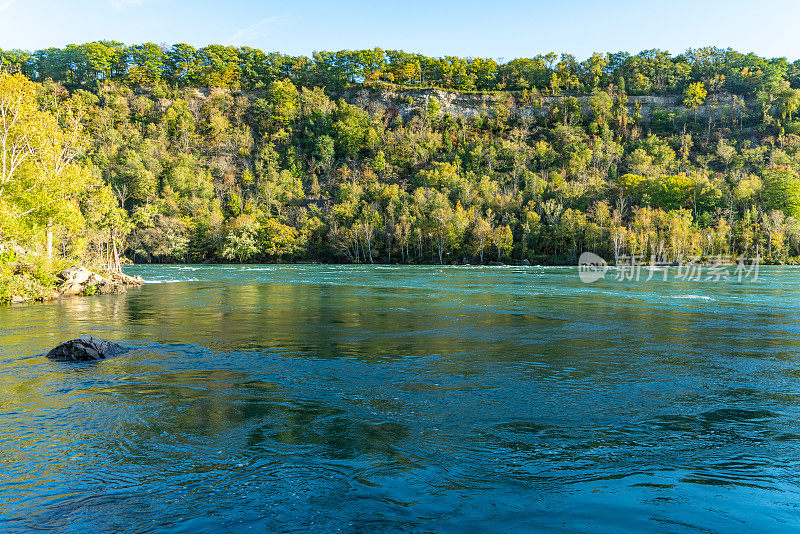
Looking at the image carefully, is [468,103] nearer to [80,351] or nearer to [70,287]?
[70,287]

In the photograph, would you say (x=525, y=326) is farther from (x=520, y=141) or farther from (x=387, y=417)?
(x=520, y=141)

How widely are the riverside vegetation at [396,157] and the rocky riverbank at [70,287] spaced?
0.34m

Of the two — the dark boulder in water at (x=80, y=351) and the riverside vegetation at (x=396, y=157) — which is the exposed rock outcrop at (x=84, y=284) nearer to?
the riverside vegetation at (x=396, y=157)

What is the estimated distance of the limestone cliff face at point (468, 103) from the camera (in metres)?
163

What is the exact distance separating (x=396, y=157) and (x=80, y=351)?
139008mm

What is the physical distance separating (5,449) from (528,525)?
26.7 ft

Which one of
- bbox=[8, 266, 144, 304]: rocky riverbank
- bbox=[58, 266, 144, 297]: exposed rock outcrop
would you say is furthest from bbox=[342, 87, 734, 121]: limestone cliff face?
bbox=[8, 266, 144, 304]: rocky riverbank

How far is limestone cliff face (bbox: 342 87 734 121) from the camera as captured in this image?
163m

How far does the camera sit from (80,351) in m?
14.7

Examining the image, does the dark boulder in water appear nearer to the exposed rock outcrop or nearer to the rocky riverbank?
the rocky riverbank

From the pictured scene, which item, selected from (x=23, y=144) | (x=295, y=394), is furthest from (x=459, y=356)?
(x=23, y=144)

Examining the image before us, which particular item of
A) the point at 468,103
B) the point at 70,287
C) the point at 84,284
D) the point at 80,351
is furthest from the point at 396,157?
the point at 80,351

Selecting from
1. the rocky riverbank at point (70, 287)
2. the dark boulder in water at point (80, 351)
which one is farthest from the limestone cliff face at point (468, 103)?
the dark boulder in water at point (80, 351)

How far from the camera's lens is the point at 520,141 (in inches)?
5901
